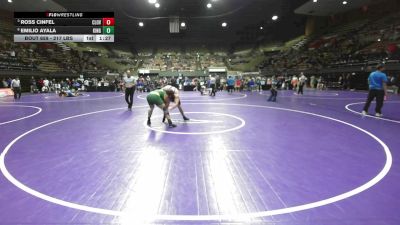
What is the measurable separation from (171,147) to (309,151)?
2746 millimetres

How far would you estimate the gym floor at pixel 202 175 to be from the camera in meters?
2.99

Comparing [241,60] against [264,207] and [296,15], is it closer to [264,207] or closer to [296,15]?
[296,15]

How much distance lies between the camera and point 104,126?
7.95 metres

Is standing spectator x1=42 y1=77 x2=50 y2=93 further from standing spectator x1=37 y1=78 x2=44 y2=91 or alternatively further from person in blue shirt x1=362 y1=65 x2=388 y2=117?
person in blue shirt x1=362 y1=65 x2=388 y2=117

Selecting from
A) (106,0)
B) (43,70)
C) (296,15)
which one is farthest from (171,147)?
(296,15)
